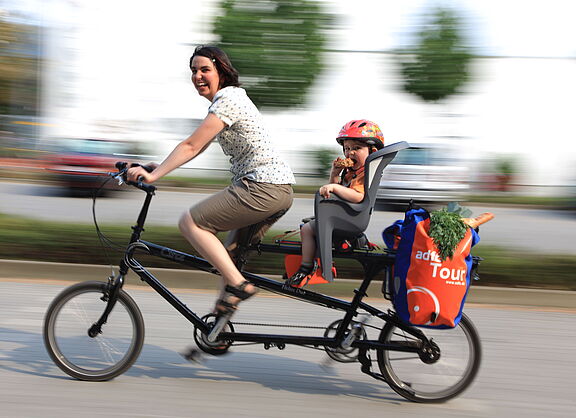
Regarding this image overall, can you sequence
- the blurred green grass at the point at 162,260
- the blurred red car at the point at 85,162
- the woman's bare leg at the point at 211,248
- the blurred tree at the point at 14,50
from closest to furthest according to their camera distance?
the woman's bare leg at the point at 211,248 → the blurred green grass at the point at 162,260 → the blurred tree at the point at 14,50 → the blurred red car at the point at 85,162

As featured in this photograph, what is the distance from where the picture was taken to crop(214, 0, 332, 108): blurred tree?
57.5 feet

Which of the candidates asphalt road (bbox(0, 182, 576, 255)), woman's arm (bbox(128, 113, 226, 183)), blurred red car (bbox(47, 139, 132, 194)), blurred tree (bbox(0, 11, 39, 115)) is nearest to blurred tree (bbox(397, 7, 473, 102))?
asphalt road (bbox(0, 182, 576, 255))

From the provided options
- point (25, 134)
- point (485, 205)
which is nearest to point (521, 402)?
point (485, 205)

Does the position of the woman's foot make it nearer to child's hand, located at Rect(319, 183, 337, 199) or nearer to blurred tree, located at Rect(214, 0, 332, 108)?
child's hand, located at Rect(319, 183, 337, 199)

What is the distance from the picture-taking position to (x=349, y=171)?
4.29m

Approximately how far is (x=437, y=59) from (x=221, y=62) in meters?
17.2

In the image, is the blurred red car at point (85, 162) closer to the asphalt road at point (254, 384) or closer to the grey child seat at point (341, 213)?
the asphalt road at point (254, 384)

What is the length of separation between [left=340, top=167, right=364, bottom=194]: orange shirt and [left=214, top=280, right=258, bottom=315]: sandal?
0.82 meters

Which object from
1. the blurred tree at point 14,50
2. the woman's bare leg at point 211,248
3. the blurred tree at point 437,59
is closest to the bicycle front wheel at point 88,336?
the woman's bare leg at point 211,248

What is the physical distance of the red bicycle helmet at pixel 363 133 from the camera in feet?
13.8

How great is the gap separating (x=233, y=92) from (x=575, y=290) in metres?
4.60

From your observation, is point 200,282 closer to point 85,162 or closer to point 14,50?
point 85,162

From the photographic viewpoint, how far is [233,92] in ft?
13.8

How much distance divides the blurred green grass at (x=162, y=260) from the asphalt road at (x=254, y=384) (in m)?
1.28
